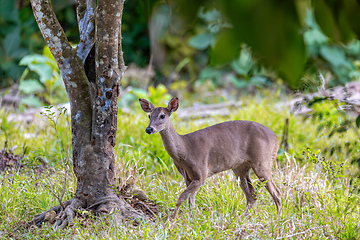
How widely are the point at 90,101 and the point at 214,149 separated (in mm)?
974

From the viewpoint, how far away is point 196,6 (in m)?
0.77

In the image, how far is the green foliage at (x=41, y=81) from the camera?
22.7ft

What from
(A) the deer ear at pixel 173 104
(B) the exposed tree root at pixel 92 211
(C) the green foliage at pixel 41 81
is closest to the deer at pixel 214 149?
(A) the deer ear at pixel 173 104

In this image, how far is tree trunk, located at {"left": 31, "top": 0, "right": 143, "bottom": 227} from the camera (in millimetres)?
3178

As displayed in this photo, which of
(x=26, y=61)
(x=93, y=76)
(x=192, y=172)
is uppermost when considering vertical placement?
(x=26, y=61)

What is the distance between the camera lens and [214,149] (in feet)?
11.0

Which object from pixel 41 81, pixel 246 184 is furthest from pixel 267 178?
pixel 41 81

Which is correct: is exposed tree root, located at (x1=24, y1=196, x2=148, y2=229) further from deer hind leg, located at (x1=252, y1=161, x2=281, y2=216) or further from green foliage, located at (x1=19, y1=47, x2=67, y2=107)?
green foliage, located at (x1=19, y1=47, x2=67, y2=107)

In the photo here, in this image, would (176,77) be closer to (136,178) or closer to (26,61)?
(26,61)

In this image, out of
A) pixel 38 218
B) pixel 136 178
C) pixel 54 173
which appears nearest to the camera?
pixel 38 218

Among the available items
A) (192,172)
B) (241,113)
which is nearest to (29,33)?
(241,113)

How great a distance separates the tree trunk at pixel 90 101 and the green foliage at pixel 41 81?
3.62 metres

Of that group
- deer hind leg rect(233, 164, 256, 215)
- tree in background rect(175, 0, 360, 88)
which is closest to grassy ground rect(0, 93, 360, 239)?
deer hind leg rect(233, 164, 256, 215)

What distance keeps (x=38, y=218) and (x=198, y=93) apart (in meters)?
7.59
